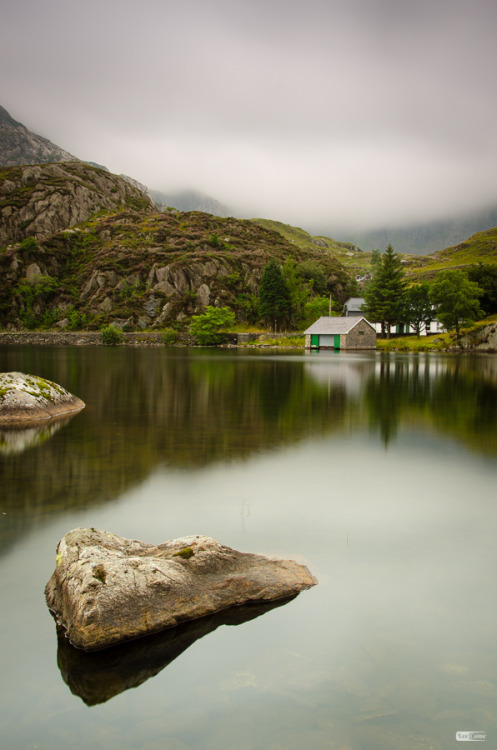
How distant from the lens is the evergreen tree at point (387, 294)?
343ft

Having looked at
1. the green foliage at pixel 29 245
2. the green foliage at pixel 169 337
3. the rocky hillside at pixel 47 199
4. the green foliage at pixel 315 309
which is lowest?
the green foliage at pixel 169 337

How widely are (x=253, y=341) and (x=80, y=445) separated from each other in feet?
323

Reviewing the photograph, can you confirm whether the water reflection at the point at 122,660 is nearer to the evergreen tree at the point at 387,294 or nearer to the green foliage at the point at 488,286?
the green foliage at the point at 488,286

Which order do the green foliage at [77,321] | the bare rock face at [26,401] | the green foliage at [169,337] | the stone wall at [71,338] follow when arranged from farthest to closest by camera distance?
the green foliage at [77,321], the stone wall at [71,338], the green foliage at [169,337], the bare rock face at [26,401]

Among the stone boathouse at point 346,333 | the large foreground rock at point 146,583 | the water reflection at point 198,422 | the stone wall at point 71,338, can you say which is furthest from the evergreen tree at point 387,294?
the large foreground rock at point 146,583

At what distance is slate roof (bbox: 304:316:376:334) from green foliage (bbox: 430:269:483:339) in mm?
15558

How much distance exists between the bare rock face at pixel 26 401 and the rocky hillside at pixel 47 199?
15934cm

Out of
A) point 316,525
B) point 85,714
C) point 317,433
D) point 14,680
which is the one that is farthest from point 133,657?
point 317,433

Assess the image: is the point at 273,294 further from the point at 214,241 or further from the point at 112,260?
the point at 112,260

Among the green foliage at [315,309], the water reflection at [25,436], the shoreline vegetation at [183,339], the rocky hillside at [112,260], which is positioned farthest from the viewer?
the rocky hillside at [112,260]

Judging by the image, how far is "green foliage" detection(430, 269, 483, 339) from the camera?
83312mm

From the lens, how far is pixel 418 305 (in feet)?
332

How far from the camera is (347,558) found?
7.66 metres

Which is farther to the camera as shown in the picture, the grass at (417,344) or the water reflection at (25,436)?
the grass at (417,344)
